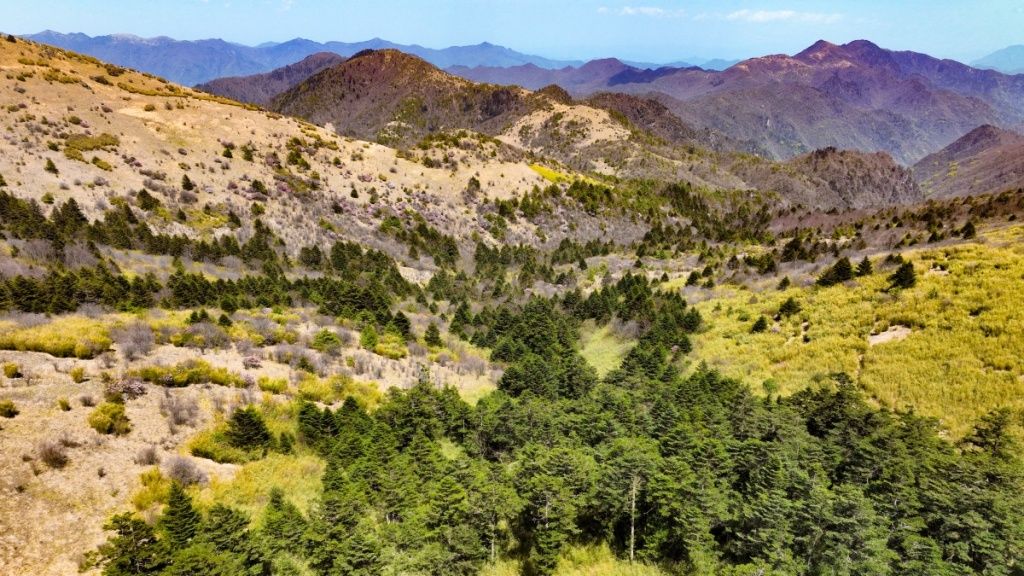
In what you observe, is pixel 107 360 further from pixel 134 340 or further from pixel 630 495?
pixel 630 495

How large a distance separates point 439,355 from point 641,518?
15801 millimetres

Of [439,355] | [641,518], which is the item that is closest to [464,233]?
[439,355]

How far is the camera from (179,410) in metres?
15.0

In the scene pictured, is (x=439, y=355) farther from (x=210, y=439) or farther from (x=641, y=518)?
(x=641, y=518)

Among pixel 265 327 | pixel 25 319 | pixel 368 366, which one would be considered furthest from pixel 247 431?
pixel 25 319

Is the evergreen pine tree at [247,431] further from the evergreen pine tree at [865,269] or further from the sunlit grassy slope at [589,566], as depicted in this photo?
the evergreen pine tree at [865,269]

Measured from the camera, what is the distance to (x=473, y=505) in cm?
1244

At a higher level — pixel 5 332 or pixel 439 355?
pixel 5 332

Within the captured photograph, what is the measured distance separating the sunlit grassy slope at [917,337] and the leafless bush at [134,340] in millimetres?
26596

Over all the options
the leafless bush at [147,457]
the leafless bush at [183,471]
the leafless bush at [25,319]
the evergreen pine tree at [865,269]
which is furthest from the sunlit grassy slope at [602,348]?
the leafless bush at [25,319]

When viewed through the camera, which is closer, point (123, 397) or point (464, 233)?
point (123, 397)

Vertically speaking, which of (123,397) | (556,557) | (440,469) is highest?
(123,397)

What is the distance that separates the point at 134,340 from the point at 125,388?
158 inches

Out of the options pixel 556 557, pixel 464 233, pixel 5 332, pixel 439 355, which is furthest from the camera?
pixel 464 233
